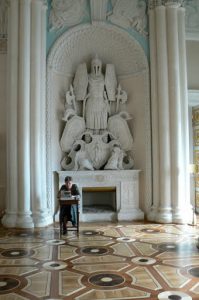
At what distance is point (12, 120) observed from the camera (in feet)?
24.8

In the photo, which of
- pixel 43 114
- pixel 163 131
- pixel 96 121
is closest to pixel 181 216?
pixel 163 131

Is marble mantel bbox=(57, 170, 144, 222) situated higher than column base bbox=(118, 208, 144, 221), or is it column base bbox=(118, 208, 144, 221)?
marble mantel bbox=(57, 170, 144, 222)

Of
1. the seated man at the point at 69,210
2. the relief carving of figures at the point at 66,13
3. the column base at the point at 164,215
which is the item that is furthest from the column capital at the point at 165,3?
the column base at the point at 164,215

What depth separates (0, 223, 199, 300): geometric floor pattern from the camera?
376 cm

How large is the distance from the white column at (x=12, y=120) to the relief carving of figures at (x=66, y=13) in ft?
3.35

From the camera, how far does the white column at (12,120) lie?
7.48 m

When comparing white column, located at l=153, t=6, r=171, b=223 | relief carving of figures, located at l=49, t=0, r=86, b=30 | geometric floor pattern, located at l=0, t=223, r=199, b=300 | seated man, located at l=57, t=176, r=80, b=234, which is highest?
relief carving of figures, located at l=49, t=0, r=86, b=30

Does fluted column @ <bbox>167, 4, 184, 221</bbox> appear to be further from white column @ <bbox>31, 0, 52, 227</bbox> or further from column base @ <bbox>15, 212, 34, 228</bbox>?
column base @ <bbox>15, 212, 34, 228</bbox>

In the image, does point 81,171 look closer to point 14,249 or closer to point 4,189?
point 4,189

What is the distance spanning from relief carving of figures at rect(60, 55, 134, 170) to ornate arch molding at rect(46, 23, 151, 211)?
348 millimetres

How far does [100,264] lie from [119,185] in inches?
148

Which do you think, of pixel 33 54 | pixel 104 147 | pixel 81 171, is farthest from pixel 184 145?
pixel 33 54

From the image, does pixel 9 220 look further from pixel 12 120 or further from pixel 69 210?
pixel 12 120

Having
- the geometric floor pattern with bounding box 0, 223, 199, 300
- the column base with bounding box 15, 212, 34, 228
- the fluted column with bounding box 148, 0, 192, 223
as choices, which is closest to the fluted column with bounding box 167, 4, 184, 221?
the fluted column with bounding box 148, 0, 192, 223
